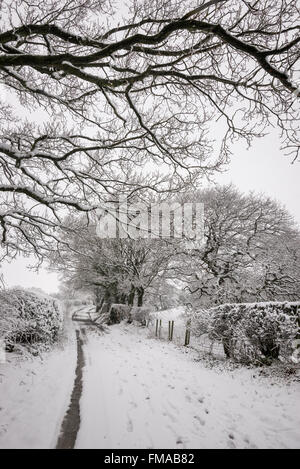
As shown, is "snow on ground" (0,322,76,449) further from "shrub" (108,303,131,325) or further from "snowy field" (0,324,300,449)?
"shrub" (108,303,131,325)

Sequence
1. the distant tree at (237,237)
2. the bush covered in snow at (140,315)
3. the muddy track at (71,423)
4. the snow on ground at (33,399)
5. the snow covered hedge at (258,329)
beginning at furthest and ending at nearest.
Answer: the bush covered in snow at (140,315) → the distant tree at (237,237) → the snow covered hedge at (258,329) → the snow on ground at (33,399) → the muddy track at (71,423)

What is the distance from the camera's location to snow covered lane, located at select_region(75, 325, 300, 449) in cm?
328

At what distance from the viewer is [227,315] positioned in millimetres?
7582

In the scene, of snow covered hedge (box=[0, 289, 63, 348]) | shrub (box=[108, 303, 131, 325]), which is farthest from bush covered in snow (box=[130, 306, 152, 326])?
snow covered hedge (box=[0, 289, 63, 348])

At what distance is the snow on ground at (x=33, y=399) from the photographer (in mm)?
3166

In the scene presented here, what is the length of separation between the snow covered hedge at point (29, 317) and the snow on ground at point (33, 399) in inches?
26.7

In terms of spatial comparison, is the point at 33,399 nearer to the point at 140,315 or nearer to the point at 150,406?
the point at 150,406

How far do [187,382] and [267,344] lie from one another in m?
2.35

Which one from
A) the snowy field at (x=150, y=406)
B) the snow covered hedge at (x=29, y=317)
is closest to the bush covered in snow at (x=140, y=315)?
the snow covered hedge at (x=29, y=317)

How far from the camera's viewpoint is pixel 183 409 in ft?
14.0

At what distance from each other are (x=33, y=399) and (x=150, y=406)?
2.17m

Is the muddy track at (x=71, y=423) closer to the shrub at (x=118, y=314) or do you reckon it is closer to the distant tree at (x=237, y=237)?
the distant tree at (x=237, y=237)

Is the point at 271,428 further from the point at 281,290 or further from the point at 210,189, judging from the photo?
the point at 210,189

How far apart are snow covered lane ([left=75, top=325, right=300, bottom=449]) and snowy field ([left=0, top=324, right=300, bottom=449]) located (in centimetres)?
1
